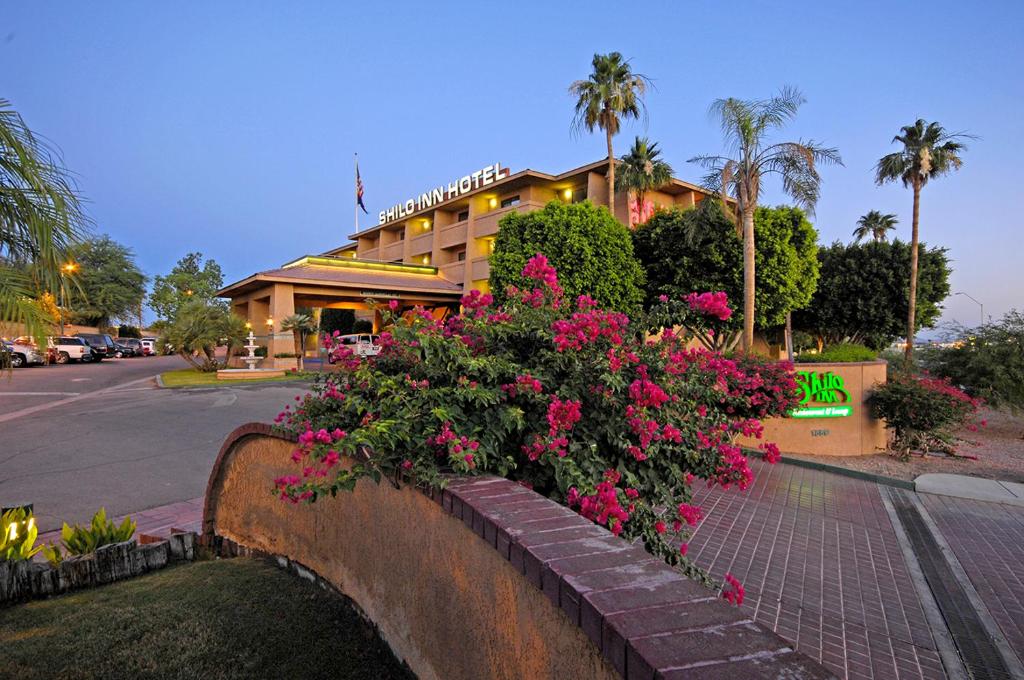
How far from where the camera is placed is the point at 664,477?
320 cm

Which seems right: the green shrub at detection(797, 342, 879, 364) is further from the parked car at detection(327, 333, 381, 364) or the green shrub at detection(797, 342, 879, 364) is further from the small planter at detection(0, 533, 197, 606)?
the small planter at detection(0, 533, 197, 606)

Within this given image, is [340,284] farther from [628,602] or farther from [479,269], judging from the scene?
[628,602]

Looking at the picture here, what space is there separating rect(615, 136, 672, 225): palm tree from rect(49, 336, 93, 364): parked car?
33.0 m

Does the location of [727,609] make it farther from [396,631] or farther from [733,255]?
[733,255]

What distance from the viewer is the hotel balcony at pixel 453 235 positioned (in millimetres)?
38281

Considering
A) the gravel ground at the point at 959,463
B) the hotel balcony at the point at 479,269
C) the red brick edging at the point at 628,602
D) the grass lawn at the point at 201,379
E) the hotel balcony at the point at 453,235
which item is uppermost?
the hotel balcony at the point at 453,235

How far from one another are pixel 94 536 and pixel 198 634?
2272 mm

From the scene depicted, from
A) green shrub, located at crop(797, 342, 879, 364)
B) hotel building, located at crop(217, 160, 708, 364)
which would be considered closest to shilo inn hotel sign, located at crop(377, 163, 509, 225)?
hotel building, located at crop(217, 160, 708, 364)

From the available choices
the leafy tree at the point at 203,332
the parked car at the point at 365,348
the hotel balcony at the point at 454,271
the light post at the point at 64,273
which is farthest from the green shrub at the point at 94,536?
the hotel balcony at the point at 454,271

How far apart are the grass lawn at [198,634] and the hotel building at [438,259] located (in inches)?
918

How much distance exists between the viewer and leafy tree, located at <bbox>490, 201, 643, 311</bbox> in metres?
21.7

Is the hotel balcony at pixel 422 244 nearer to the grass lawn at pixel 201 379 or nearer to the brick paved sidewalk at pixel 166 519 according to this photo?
the grass lawn at pixel 201 379

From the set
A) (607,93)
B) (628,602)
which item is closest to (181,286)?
(607,93)

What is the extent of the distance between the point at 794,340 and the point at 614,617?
43.2 meters
